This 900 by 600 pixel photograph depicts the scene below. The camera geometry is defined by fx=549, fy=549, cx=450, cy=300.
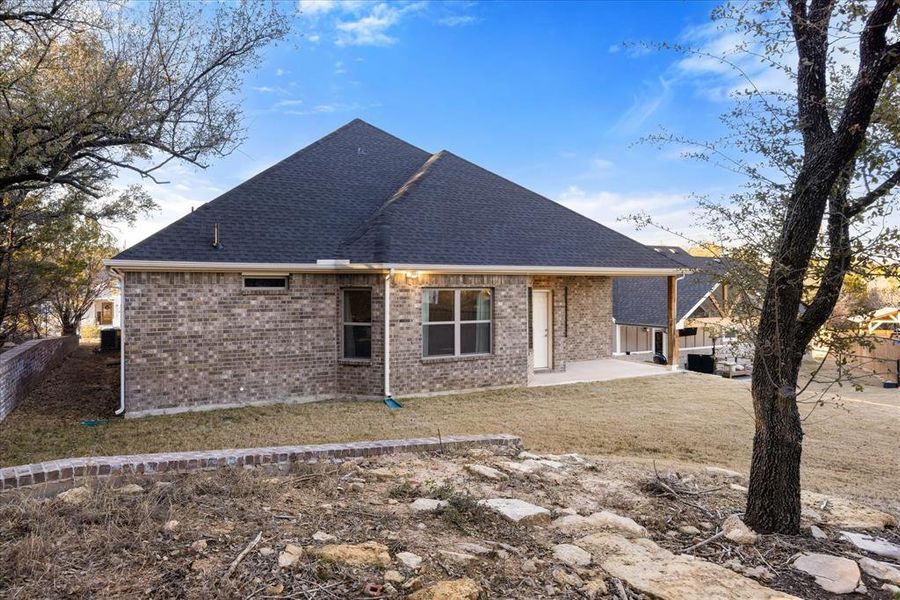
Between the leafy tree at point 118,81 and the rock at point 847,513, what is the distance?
30.6 feet

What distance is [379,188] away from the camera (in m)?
14.3

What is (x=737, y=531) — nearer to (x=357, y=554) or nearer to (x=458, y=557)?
(x=458, y=557)

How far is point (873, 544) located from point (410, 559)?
11.8 ft

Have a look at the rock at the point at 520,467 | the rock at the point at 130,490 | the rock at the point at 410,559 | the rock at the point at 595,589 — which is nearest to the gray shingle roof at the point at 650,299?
the rock at the point at 520,467

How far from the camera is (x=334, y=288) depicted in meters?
11.5

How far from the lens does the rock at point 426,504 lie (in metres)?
4.12

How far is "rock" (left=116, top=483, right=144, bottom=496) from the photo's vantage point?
4.08 meters

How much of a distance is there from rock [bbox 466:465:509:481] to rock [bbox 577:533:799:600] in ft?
4.61

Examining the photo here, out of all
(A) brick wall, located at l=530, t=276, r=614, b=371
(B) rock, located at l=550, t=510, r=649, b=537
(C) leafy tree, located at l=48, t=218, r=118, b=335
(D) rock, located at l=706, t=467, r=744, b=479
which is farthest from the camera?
(A) brick wall, located at l=530, t=276, r=614, b=371

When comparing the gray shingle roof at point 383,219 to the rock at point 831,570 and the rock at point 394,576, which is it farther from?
the rock at point 831,570

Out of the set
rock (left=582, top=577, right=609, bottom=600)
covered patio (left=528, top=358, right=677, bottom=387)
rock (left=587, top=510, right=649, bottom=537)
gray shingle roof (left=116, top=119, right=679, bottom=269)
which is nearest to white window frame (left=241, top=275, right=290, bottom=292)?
gray shingle roof (left=116, top=119, right=679, bottom=269)

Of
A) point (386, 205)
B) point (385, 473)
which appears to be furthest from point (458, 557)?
point (386, 205)

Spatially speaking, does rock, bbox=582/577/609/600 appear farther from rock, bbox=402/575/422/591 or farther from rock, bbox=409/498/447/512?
rock, bbox=409/498/447/512

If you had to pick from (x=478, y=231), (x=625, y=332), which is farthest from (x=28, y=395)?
(x=625, y=332)
